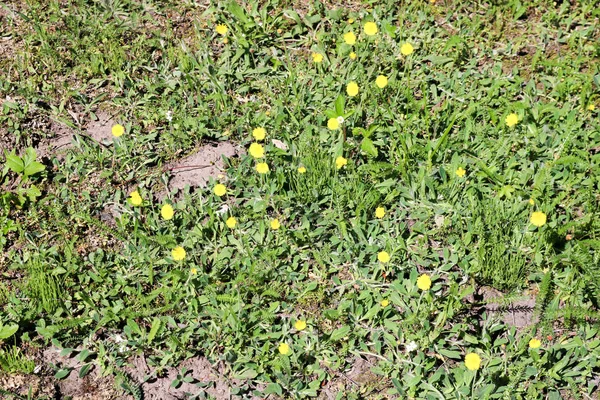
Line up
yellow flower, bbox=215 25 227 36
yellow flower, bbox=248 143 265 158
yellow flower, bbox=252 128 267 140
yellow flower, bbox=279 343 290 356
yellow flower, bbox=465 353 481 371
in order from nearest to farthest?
yellow flower, bbox=465 353 481 371 < yellow flower, bbox=279 343 290 356 < yellow flower, bbox=248 143 265 158 < yellow flower, bbox=252 128 267 140 < yellow flower, bbox=215 25 227 36

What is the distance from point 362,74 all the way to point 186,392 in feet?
7.14

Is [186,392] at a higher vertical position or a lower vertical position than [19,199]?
lower

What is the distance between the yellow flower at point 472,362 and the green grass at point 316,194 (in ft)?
0.39

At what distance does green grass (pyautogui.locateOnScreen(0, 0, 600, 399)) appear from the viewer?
11.0 ft

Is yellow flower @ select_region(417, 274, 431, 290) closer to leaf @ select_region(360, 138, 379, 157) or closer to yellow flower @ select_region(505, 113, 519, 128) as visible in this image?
leaf @ select_region(360, 138, 379, 157)

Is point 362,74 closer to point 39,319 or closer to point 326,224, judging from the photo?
point 326,224

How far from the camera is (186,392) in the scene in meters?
3.26

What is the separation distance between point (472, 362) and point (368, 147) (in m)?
1.37

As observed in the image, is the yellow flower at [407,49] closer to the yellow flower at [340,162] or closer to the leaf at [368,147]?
the leaf at [368,147]

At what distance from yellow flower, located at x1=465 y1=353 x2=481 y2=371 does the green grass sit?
12cm

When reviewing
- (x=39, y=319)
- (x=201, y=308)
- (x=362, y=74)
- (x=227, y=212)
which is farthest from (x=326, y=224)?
(x=39, y=319)

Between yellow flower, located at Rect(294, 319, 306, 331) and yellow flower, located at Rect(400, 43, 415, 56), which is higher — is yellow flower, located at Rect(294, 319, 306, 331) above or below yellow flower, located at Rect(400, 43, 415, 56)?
below

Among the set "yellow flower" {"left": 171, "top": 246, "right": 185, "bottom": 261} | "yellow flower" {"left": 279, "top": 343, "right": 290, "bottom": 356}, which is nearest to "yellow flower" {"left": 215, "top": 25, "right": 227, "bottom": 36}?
"yellow flower" {"left": 171, "top": 246, "right": 185, "bottom": 261}

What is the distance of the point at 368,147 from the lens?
3932mm
